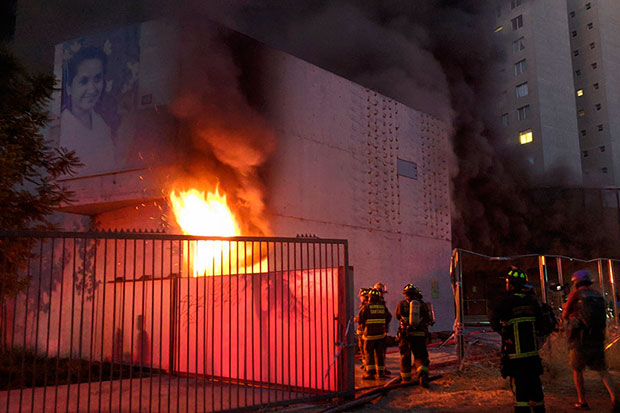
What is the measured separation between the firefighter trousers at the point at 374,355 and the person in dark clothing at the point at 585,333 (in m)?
2.99

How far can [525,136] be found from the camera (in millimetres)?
41000

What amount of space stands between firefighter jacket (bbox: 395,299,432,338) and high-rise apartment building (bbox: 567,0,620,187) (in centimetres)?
4090

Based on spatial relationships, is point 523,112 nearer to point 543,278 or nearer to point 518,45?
point 518,45

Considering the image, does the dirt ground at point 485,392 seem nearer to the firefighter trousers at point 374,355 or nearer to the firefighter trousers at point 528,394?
the firefighter trousers at point 374,355

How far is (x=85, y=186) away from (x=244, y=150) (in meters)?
3.66

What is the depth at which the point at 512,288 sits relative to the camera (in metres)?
5.41

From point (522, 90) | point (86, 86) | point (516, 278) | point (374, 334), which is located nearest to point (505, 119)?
point (522, 90)

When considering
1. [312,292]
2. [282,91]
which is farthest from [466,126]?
[312,292]

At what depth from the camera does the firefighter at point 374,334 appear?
8406mm

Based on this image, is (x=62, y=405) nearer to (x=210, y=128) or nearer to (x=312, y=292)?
(x=312, y=292)

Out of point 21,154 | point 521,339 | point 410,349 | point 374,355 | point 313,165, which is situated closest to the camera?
point 521,339

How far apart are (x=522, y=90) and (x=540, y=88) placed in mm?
1580

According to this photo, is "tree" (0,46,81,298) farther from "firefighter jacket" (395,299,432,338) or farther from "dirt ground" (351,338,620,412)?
"dirt ground" (351,338,620,412)

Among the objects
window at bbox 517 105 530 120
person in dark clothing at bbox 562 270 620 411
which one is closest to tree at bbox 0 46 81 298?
person in dark clothing at bbox 562 270 620 411
